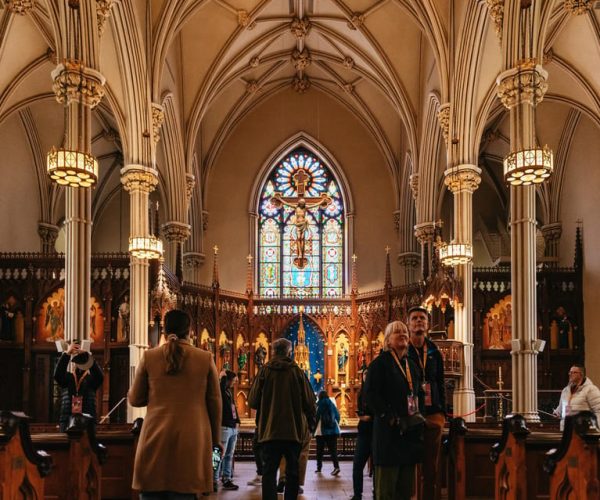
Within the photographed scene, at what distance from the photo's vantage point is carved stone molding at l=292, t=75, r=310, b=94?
30922 millimetres

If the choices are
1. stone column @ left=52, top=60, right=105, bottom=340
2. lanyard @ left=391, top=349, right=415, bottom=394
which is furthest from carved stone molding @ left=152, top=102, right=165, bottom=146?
lanyard @ left=391, top=349, right=415, bottom=394

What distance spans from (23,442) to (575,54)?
63.6ft

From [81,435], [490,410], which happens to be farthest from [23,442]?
[490,410]

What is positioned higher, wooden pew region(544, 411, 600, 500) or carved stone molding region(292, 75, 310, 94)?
carved stone molding region(292, 75, 310, 94)

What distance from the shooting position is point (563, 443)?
655 centimetres

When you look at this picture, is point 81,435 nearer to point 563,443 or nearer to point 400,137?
point 563,443

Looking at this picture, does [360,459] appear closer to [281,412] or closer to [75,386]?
[281,412]

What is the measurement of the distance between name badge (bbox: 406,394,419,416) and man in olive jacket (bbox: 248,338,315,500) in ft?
5.91

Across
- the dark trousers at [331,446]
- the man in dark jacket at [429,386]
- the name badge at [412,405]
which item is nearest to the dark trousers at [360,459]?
the man in dark jacket at [429,386]

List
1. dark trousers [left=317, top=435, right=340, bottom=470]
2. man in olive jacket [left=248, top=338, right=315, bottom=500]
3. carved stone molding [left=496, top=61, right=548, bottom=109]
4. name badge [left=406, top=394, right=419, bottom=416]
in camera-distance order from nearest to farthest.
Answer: name badge [left=406, top=394, right=419, bottom=416], man in olive jacket [left=248, top=338, right=315, bottom=500], dark trousers [left=317, top=435, right=340, bottom=470], carved stone molding [left=496, top=61, right=548, bottom=109]

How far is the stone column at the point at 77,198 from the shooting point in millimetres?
14625

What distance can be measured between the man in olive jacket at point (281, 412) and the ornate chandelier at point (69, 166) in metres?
6.00

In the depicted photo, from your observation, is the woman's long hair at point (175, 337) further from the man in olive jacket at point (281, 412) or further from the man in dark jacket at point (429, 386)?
the man in olive jacket at point (281, 412)

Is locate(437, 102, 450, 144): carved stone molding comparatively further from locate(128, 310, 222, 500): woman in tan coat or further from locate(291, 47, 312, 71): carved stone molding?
locate(128, 310, 222, 500): woman in tan coat
